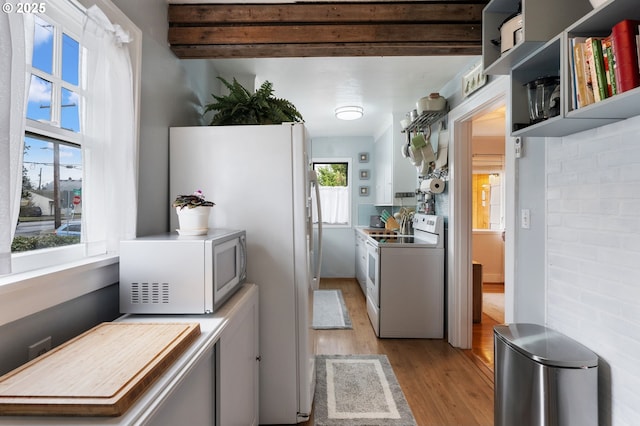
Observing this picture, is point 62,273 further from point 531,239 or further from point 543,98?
point 531,239

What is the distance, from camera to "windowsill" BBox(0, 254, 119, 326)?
2.95ft

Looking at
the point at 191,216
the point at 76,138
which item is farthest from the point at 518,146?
the point at 76,138

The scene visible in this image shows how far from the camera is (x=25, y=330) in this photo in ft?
3.21

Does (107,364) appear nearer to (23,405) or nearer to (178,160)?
(23,405)

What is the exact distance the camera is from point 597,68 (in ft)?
3.68

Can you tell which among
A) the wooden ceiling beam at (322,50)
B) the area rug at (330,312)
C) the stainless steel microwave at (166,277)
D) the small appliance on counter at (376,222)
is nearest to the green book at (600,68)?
the wooden ceiling beam at (322,50)

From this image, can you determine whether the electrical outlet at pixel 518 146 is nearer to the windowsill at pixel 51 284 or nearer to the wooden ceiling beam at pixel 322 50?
the wooden ceiling beam at pixel 322 50

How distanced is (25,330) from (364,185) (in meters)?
5.07

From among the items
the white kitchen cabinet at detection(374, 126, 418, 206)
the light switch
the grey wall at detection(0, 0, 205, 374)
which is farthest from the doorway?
the grey wall at detection(0, 0, 205, 374)

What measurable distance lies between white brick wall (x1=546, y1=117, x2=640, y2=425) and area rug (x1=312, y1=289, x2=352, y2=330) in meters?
2.21

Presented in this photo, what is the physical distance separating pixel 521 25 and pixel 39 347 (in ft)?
7.19

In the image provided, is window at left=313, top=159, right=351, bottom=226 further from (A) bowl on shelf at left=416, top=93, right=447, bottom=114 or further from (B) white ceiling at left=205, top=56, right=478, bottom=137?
(A) bowl on shelf at left=416, top=93, right=447, bottom=114

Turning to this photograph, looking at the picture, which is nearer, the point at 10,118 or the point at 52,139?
the point at 10,118

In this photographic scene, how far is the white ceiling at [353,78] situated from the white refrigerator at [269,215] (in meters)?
1.13
